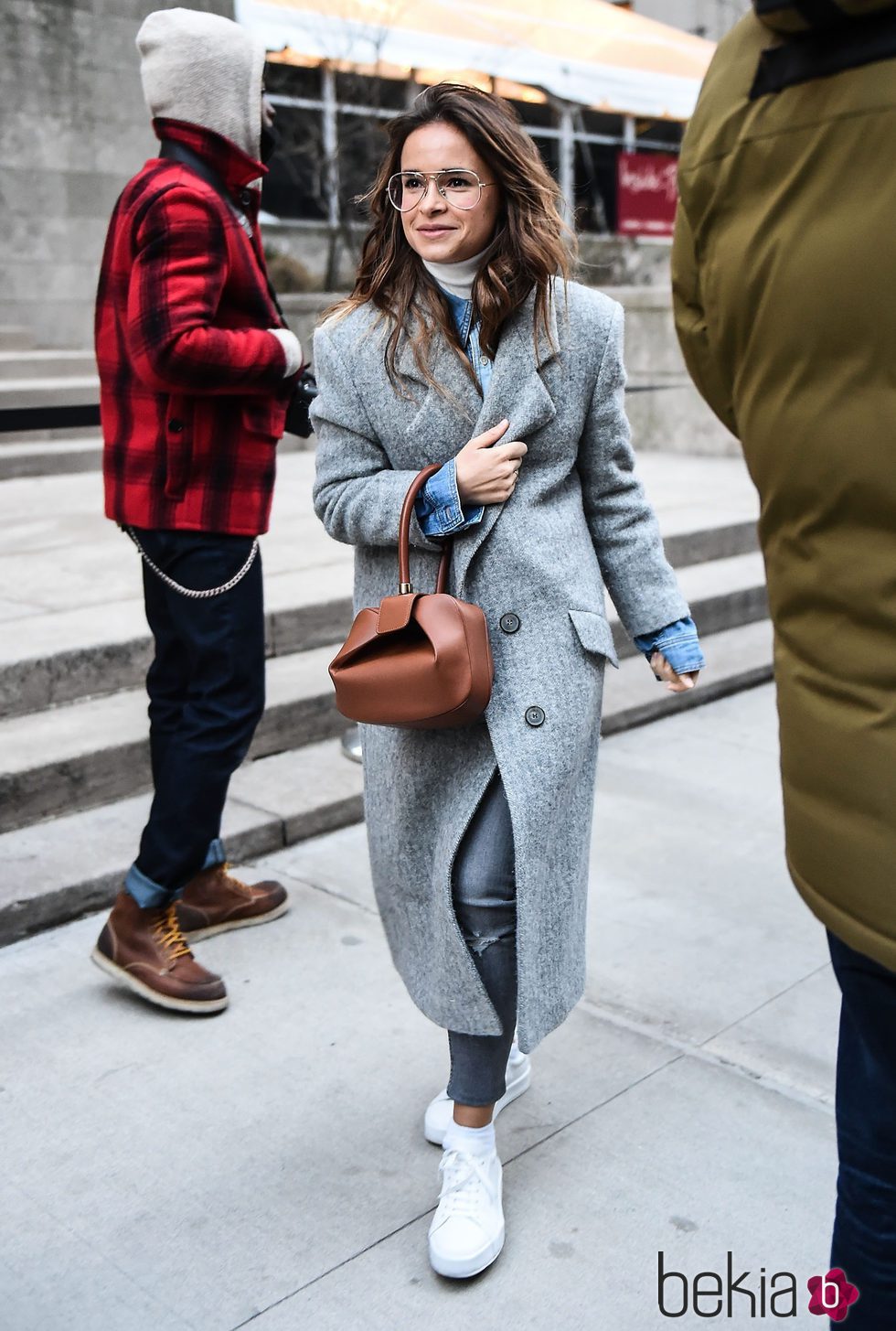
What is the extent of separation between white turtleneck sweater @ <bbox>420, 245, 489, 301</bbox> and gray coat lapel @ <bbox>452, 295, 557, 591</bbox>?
114 millimetres

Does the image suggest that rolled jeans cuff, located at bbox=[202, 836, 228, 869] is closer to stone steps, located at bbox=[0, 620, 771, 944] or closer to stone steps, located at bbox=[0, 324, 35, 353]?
stone steps, located at bbox=[0, 620, 771, 944]

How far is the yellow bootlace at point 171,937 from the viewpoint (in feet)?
10.4

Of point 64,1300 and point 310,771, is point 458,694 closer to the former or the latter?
point 64,1300

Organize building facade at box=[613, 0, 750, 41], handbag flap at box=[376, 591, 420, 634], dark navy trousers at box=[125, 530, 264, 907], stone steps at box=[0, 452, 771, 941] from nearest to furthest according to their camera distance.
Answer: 1. handbag flap at box=[376, 591, 420, 634]
2. dark navy trousers at box=[125, 530, 264, 907]
3. stone steps at box=[0, 452, 771, 941]
4. building facade at box=[613, 0, 750, 41]

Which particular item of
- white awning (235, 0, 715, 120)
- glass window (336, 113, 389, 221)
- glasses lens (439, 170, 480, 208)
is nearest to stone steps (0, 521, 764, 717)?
glasses lens (439, 170, 480, 208)

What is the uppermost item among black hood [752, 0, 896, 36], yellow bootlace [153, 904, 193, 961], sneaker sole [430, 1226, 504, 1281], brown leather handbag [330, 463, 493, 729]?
black hood [752, 0, 896, 36]

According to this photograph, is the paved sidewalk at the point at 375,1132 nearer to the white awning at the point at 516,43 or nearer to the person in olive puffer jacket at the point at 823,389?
the person in olive puffer jacket at the point at 823,389

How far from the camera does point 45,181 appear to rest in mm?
9477

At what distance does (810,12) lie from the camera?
1.23m

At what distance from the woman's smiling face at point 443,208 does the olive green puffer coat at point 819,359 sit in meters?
0.83

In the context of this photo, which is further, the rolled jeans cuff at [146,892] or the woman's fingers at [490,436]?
the rolled jeans cuff at [146,892]


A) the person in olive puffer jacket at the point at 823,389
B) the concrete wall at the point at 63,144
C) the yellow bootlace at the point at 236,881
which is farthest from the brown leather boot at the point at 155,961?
the concrete wall at the point at 63,144

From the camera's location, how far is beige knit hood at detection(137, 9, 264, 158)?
→ 2.97 meters

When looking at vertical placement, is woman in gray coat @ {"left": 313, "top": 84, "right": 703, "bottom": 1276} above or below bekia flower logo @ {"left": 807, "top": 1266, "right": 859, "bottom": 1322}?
above
